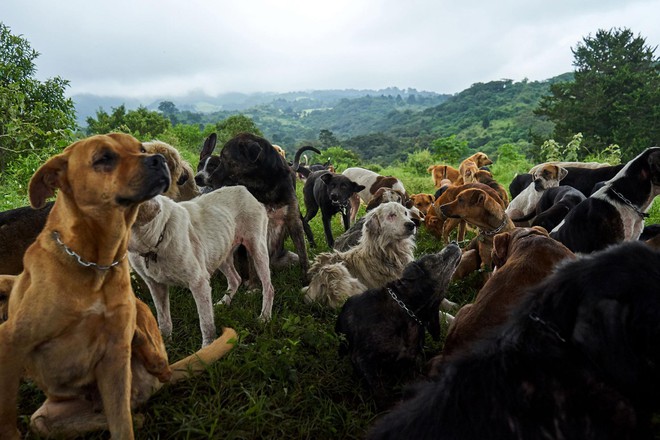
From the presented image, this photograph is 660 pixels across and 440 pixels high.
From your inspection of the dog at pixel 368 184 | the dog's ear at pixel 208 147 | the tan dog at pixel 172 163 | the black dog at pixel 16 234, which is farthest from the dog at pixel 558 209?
the black dog at pixel 16 234

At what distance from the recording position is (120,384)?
2.16 m

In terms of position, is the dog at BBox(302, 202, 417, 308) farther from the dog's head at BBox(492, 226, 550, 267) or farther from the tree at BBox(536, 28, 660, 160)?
the tree at BBox(536, 28, 660, 160)

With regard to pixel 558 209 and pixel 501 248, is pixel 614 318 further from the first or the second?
pixel 558 209

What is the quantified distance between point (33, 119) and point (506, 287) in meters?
8.71

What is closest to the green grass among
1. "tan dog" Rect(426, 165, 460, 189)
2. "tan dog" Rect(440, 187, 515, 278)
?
"tan dog" Rect(440, 187, 515, 278)

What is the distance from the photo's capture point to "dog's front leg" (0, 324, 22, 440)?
1962 mm

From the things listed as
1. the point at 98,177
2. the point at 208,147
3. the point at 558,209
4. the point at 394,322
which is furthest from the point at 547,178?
the point at 98,177

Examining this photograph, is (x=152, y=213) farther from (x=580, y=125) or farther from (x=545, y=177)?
(x=580, y=125)

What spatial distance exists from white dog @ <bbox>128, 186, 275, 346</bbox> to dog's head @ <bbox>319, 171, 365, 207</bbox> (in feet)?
9.65

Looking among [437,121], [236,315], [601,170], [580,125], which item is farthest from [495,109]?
[236,315]

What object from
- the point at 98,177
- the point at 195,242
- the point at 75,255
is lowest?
the point at 195,242

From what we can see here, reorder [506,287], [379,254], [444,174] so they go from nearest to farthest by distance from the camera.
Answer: [506,287] → [379,254] → [444,174]

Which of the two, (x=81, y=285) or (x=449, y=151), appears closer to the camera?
(x=81, y=285)

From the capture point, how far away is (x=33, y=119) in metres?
7.35
